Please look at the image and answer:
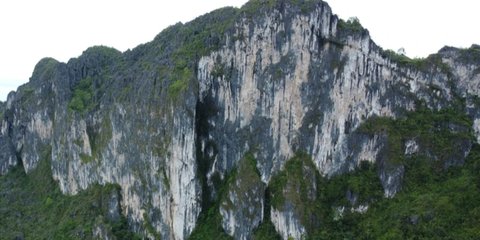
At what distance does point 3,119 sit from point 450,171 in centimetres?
5672

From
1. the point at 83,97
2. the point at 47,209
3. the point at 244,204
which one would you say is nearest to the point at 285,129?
the point at 244,204

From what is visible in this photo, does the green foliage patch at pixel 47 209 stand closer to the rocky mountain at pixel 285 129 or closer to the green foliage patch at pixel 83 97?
the rocky mountain at pixel 285 129

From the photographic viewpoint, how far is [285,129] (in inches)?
1786

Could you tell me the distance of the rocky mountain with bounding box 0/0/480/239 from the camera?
42.1m

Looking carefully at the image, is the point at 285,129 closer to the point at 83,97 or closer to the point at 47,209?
the point at 83,97

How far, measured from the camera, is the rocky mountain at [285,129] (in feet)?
138

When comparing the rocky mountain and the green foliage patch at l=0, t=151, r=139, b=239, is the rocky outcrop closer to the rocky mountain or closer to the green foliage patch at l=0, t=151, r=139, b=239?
the rocky mountain

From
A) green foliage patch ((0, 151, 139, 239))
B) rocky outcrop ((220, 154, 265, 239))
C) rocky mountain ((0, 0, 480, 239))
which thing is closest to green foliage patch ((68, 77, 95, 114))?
rocky mountain ((0, 0, 480, 239))

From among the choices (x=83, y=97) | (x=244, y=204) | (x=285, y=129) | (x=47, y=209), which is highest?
(x=83, y=97)

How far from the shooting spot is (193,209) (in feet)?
154

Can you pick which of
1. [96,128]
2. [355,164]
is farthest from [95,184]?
[355,164]

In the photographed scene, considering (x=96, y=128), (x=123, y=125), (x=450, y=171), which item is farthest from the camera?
(x=96, y=128)

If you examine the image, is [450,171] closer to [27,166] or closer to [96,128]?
[96,128]

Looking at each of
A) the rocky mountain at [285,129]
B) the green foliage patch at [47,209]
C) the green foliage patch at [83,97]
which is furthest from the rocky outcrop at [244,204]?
the green foliage patch at [83,97]
